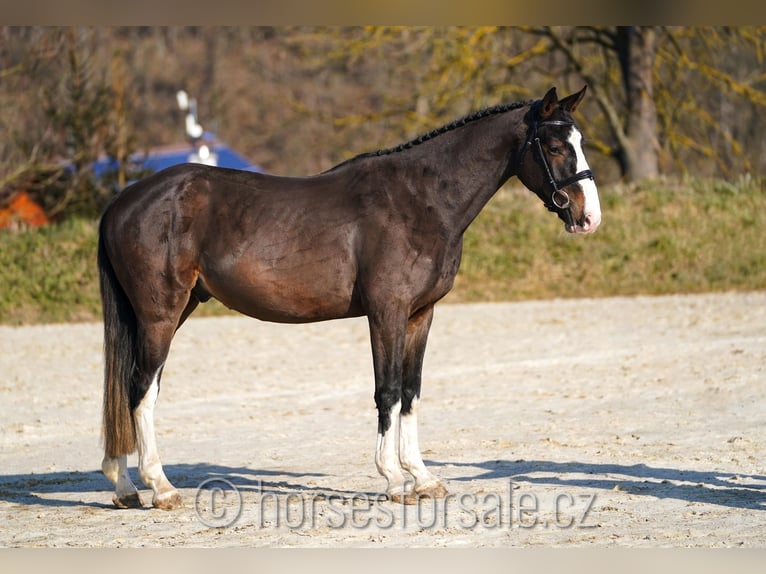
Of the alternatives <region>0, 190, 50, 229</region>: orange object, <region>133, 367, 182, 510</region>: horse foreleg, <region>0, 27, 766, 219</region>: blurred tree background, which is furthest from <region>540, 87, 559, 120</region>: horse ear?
<region>0, 190, 50, 229</region>: orange object

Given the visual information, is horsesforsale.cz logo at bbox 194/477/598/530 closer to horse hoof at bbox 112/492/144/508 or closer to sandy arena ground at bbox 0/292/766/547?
sandy arena ground at bbox 0/292/766/547

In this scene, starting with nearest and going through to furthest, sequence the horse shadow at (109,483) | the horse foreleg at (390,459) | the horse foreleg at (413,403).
Answer: 1. the horse foreleg at (390,459)
2. the horse foreleg at (413,403)
3. the horse shadow at (109,483)

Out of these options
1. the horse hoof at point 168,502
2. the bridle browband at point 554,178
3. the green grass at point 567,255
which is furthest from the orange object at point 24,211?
the bridle browband at point 554,178

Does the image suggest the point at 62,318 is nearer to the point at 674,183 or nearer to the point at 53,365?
the point at 53,365

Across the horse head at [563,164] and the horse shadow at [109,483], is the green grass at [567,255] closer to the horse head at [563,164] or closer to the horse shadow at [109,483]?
the horse shadow at [109,483]

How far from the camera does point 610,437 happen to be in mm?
8133

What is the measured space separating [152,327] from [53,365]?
21.1ft

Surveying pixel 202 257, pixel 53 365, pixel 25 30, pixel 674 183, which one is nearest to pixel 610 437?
pixel 202 257

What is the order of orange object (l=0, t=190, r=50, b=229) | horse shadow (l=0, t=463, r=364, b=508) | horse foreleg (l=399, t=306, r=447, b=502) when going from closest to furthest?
horse foreleg (l=399, t=306, r=447, b=502), horse shadow (l=0, t=463, r=364, b=508), orange object (l=0, t=190, r=50, b=229)

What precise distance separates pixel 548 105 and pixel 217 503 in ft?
9.43

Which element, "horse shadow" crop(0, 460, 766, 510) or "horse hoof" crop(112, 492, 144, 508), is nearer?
"horse shadow" crop(0, 460, 766, 510)

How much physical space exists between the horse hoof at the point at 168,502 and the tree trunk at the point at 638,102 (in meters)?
16.1

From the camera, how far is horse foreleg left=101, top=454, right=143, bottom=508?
6.47 m

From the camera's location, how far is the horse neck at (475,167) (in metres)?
6.31
